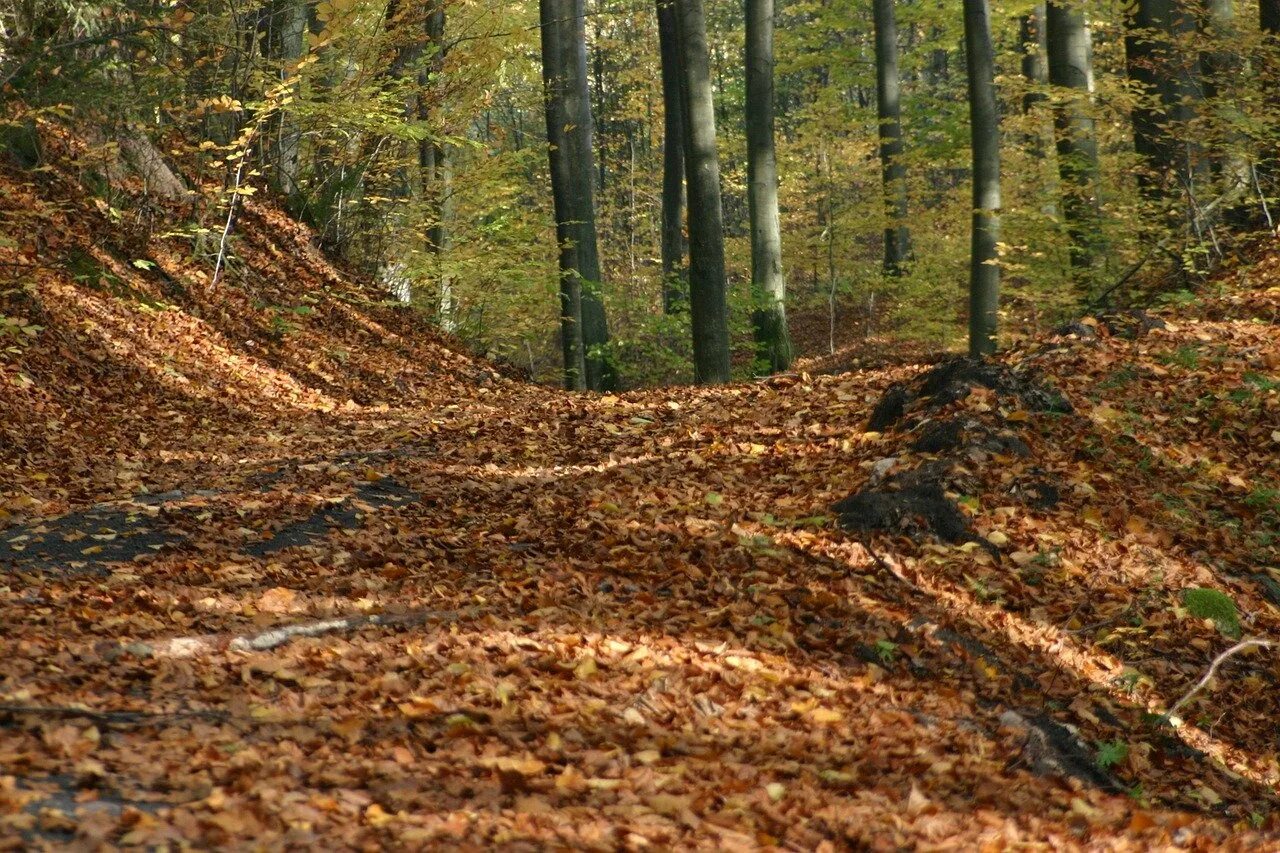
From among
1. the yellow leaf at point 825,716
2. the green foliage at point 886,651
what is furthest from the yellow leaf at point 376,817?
the green foliage at point 886,651

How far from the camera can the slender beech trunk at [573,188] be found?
14.6m

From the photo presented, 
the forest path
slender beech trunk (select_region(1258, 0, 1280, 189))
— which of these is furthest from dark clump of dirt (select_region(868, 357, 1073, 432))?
slender beech trunk (select_region(1258, 0, 1280, 189))

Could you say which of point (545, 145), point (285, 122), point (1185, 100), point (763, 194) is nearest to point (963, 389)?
point (1185, 100)

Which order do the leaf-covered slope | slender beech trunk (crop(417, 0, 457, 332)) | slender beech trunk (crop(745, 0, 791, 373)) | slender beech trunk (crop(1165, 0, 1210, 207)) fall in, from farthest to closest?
1. slender beech trunk (crop(417, 0, 457, 332))
2. slender beech trunk (crop(745, 0, 791, 373))
3. slender beech trunk (crop(1165, 0, 1210, 207))
4. the leaf-covered slope

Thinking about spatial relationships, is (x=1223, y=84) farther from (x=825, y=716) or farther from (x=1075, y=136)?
(x=825, y=716)

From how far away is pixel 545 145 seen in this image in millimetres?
16719

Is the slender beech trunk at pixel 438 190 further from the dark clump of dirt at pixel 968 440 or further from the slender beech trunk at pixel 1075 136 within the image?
the dark clump of dirt at pixel 968 440

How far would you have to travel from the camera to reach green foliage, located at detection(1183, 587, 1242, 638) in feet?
18.5

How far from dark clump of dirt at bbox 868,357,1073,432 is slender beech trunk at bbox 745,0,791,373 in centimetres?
644

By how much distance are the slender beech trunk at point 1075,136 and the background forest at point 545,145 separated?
28 mm

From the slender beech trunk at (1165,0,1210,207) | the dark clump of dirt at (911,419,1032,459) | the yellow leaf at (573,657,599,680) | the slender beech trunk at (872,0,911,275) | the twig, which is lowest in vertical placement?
the twig

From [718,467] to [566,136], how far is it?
845 cm

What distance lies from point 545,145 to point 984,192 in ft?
23.0

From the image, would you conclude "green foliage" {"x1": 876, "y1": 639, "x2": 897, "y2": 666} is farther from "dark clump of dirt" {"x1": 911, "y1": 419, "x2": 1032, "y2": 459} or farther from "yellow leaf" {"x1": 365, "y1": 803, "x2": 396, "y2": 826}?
"yellow leaf" {"x1": 365, "y1": 803, "x2": 396, "y2": 826}
